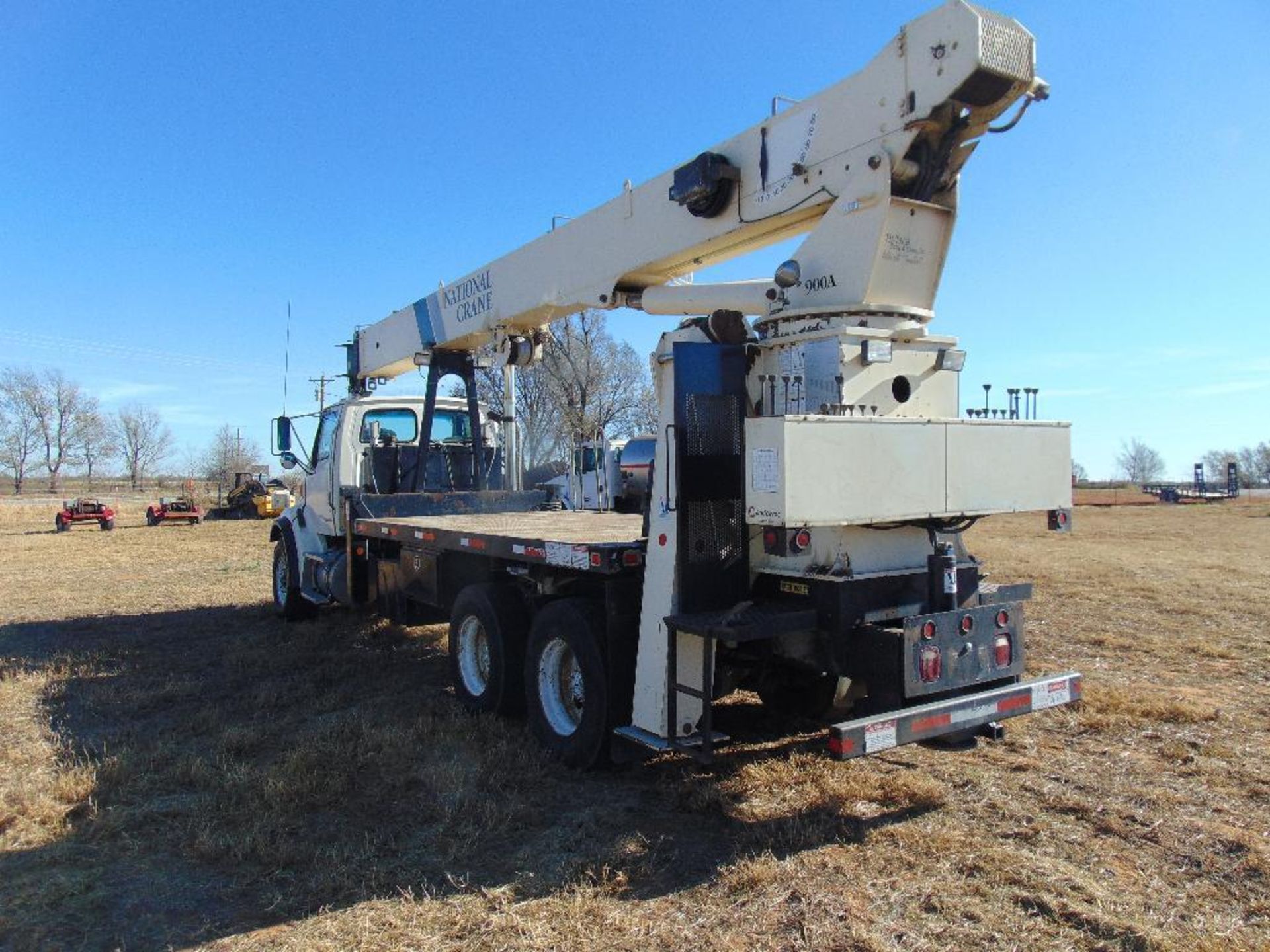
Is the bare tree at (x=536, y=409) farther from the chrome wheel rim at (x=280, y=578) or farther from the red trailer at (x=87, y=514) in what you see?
the chrome wheel rim at (x=280, y=578)

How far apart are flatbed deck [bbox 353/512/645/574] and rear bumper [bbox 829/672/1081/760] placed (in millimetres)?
1543

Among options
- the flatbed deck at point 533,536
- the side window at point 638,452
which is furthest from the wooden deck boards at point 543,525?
the side window at point 638,452

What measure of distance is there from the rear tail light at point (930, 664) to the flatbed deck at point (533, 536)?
1548 mm

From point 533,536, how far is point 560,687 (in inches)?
42.7

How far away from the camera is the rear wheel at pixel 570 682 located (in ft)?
16.2

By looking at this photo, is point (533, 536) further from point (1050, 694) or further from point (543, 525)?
point (1050, 694)

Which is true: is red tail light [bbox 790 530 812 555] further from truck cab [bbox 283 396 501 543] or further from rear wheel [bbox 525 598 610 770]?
truck cab [bbox 283 396 501 543]

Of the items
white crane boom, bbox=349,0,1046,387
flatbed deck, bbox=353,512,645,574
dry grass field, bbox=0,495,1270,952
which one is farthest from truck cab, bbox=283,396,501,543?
white crane boom, bbox=349,0,1046,387

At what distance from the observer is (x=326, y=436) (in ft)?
33.1

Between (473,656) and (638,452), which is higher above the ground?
(638,452)

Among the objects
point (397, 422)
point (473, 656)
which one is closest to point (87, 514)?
point (397, 422)

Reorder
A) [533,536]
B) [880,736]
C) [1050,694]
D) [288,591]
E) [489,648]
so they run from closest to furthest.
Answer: [880,736], [1050,694], [533,536], [489,648], [288,591]

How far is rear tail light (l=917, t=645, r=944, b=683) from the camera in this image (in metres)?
4.13

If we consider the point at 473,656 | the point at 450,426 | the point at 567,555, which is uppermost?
the point at 450,426
